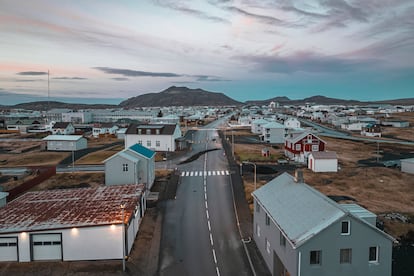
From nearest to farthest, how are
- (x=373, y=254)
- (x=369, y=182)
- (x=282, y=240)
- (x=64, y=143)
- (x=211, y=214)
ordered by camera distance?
(x=373, y=254), (x=282, y=240), (x=211, y=214), (x=369, y=182), (x=64, y=143)

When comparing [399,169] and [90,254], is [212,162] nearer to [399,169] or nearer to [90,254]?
[399,169]

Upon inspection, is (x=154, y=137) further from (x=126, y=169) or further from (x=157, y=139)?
(x=126, y=169)

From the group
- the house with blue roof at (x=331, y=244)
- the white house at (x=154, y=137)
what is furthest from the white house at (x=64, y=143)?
the house with blue roof at (x=331, y=244)

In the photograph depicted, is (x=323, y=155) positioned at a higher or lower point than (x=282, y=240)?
higher

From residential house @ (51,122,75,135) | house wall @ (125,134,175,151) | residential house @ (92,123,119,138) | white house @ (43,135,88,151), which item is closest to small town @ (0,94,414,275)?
house wall @ (125,134,175,151)

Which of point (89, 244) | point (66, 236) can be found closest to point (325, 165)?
point (89, 244)

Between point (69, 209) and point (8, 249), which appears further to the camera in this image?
point (69, 209)
